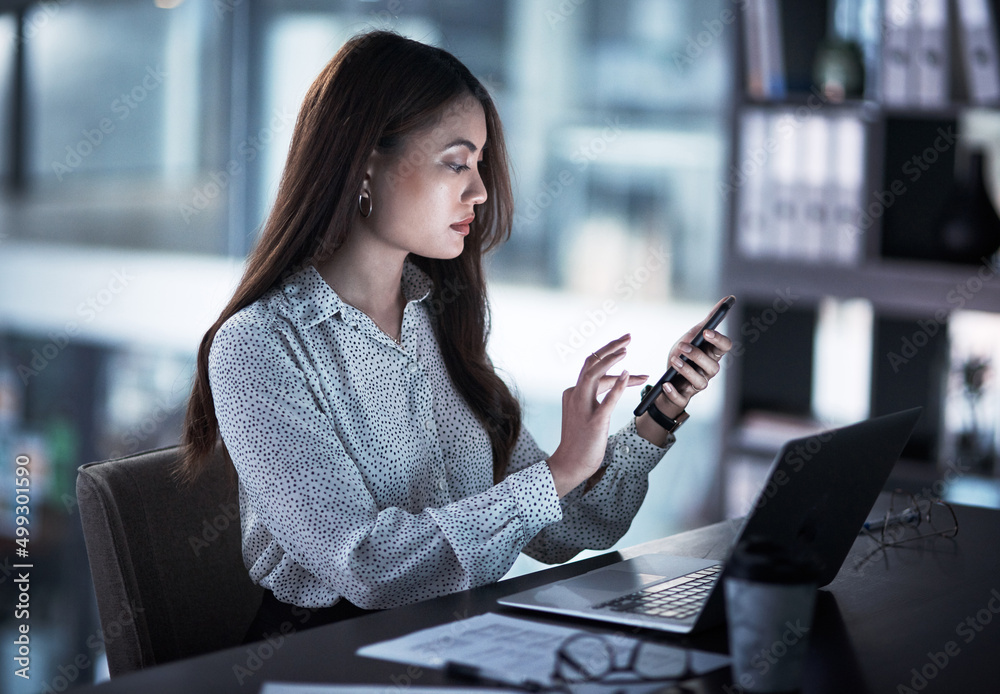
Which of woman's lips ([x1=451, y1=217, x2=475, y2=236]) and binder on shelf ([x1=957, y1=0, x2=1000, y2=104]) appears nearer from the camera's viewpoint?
woman's lips ([x1=451, y1=217, x2=475, y2=236])

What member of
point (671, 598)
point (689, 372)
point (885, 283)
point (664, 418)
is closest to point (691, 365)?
point (689, 372)

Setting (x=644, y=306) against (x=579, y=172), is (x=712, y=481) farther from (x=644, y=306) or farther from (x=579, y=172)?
(x=579, y=172)

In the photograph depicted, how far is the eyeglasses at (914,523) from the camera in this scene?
4.89ft

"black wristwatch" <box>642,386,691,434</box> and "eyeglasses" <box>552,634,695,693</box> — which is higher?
"black wristwatch" <box>642,386,691,434</box>

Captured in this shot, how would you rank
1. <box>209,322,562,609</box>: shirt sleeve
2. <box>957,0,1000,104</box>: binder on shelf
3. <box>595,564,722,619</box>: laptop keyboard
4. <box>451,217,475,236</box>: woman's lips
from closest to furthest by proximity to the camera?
<box>595,564,722,619</box>: laptop keyboard → <box>209,322,562,609</box>: shirt sleeve → <box>451,217,475,236</box>: woman's lips → <box>957,0,1000,104</box>: binder on shelf

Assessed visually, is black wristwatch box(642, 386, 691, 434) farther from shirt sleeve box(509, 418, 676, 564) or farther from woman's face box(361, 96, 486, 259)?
woman's face box(361, 96, 486, 259)

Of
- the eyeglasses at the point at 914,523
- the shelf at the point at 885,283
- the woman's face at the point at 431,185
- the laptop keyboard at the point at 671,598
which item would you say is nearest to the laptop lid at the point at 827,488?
the laptop keyboard at the point at 671,598

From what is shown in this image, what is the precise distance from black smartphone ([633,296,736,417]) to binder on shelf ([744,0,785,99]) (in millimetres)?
1683

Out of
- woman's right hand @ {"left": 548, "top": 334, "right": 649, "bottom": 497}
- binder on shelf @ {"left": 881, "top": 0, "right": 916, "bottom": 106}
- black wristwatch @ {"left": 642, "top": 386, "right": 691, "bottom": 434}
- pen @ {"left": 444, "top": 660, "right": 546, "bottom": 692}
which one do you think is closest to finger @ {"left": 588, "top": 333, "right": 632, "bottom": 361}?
woman's right hand @ {"left": 548, "top": 334, "right": 649, "bottom": 497}

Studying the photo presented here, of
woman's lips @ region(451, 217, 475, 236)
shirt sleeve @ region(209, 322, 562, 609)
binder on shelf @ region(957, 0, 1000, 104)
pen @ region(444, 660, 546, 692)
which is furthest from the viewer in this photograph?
binder on shelf @ region(957, 0, 1000, 104)

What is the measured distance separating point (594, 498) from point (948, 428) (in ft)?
5.31

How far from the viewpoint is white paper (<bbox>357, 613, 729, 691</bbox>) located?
3.05ft

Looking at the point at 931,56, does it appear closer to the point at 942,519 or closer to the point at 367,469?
the point at 942,519

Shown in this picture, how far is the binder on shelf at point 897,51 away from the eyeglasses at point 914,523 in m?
1.53
